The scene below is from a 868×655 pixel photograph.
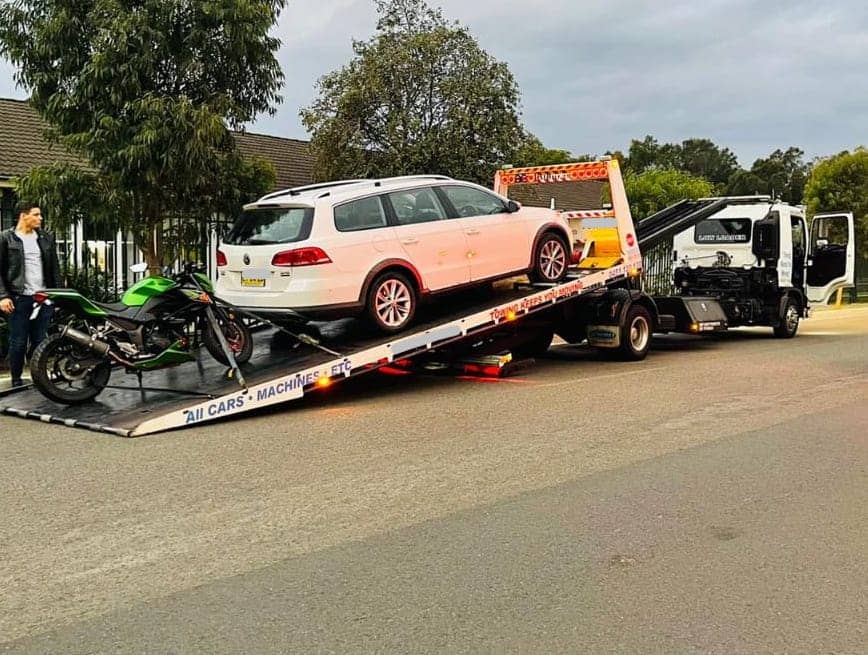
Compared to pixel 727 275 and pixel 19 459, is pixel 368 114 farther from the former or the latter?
pixel 19 459

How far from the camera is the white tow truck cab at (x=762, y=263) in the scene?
54.0 feet

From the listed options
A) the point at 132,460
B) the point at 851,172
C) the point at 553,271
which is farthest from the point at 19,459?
the point at 851,172

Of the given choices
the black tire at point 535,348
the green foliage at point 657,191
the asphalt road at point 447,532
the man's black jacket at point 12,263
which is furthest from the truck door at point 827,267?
the green foliage at point 657,191

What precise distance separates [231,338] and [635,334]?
6.31 m

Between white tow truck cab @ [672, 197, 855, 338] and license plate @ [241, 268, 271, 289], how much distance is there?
30.4ft

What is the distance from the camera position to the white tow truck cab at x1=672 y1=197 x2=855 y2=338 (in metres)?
16.5

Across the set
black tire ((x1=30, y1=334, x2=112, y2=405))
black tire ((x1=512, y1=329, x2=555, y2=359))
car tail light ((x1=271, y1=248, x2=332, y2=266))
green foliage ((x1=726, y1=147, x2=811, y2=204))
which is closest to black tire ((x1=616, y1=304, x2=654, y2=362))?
black tire ((x1=512, y1=329, x2=555, y2=359))

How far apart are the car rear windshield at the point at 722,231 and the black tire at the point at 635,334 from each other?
12.9 ft

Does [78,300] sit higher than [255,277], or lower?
lower

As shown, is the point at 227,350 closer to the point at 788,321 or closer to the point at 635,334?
the point at 635,334

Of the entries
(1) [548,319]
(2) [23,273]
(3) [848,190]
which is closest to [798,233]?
(1) [548,319]

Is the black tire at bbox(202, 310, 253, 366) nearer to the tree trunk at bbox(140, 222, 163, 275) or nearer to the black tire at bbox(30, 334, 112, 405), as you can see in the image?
the black tire at bbox(30, 334, 112, 405)

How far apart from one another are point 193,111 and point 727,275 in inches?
377

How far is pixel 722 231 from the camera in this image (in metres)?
16.9
